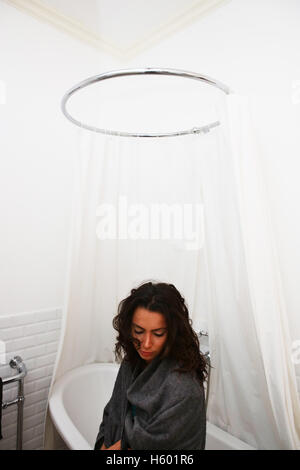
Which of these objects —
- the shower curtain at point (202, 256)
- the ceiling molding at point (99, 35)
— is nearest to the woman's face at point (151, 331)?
the shower curtain at point (202, 256)

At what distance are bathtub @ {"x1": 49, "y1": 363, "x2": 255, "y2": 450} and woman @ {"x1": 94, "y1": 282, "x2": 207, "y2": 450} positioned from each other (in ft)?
0.78

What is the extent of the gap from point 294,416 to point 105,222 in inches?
54.5

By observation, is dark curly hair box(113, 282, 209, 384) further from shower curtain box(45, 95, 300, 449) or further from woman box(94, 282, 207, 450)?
shower curtain box(45, 95, 300, 449)

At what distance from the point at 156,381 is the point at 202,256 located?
722 mm

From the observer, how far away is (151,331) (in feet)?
3.62

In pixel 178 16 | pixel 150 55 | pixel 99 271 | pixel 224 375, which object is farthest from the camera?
pixel 150 55

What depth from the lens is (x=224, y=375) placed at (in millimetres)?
1355

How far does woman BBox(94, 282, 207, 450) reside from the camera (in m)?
0.97

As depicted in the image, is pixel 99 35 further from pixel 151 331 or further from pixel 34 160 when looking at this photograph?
pixel 151 331

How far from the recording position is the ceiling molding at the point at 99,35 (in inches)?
67.9

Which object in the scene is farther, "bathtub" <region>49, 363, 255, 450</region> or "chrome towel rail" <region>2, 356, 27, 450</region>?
"chrome towel rail" <region>2, 356, 27, 450</region>

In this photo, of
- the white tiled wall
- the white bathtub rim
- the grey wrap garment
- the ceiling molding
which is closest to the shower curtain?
the white bathtub rim
